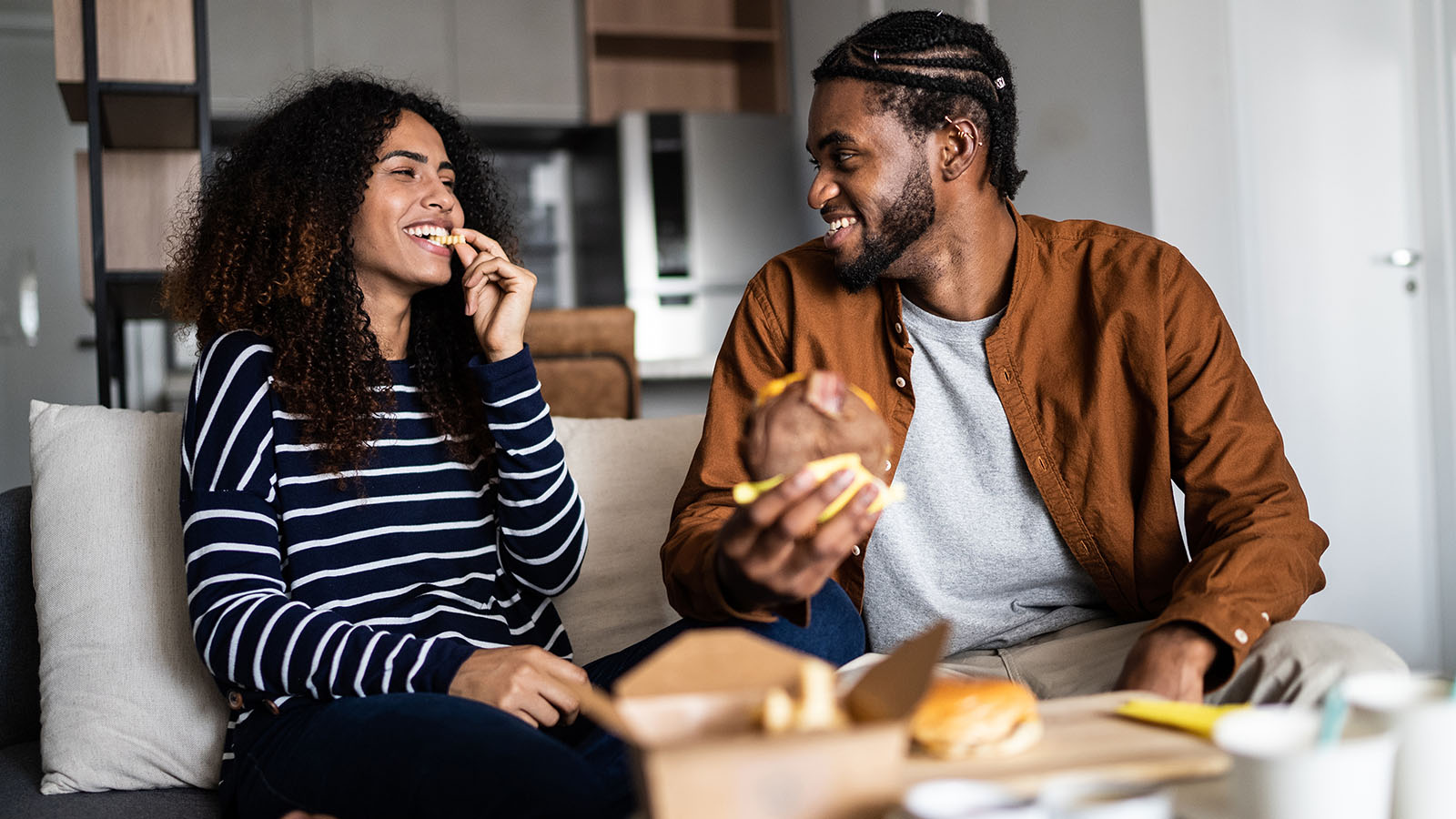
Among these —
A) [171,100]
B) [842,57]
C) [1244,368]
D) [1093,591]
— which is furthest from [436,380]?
[171,100]

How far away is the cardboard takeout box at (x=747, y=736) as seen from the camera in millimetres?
563

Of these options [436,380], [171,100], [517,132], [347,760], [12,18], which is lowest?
[347,760]

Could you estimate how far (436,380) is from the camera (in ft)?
4.95

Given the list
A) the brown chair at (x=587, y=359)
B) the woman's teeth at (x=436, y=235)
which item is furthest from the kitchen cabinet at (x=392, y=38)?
the woman's teeth at (x=436, y=235)

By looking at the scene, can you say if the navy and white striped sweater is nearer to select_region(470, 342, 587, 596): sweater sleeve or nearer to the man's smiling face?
select_region(470, 342, 587, 596): sweater sleeve

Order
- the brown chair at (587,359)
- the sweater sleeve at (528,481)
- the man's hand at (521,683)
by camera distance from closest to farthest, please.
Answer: the man's hand at (521,683) < the sweater sleeve at (528,481) < the brown chair at (587,359)

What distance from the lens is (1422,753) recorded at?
0.71 m

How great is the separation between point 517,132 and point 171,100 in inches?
88.9

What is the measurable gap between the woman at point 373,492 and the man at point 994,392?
19 cm

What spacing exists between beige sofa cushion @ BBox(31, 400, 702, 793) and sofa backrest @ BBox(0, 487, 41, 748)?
78 mm

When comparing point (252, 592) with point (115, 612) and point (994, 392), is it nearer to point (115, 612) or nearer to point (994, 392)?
point (115, 612)

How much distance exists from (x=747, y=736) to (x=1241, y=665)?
2.37ft

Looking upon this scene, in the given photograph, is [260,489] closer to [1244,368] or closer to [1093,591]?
[1093,591]

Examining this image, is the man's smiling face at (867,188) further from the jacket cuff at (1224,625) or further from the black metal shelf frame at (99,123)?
the black metal shelf frame at (99,123)
